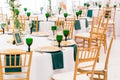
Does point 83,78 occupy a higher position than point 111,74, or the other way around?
point 83,78

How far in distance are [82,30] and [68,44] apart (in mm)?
3304

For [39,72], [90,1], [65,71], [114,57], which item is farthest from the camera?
[90,1]

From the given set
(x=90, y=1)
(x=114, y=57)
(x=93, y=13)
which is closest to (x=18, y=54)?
(x=114, y=57)

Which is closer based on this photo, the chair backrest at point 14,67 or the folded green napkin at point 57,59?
the chair backrest at point 14,67

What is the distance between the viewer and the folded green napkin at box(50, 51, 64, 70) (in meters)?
3.44

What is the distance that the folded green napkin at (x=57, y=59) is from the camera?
3.44 metres

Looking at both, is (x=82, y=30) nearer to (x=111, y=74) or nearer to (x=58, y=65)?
(x=111, y=74)

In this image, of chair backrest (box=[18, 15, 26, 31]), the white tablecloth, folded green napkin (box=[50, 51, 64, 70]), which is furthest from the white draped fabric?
folded green napkin (box=[50, 51, 64, 70])

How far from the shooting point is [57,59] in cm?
347

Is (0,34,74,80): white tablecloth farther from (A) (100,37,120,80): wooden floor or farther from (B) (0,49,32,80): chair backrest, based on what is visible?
(A) (100,37,120,80): wooden floor

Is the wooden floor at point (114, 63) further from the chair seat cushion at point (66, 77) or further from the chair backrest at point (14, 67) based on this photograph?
the chair backrest at point (14, 67)

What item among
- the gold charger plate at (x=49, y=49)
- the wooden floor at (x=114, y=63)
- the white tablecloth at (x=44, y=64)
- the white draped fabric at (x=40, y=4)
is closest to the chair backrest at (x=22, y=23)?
the white tablecloth at (x=44, y=64)

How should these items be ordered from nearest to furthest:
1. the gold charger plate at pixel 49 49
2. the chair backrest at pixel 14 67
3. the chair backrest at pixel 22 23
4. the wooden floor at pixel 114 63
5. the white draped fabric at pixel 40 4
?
the chair backrest at pixel 14 67 → the gold charger plate at pixel 49 49 → the chair backrest at pixel 22 23 → the wooden floor at pixel 114 63 → the white draped fabric at pixel 40 4

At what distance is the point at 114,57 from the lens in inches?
259
